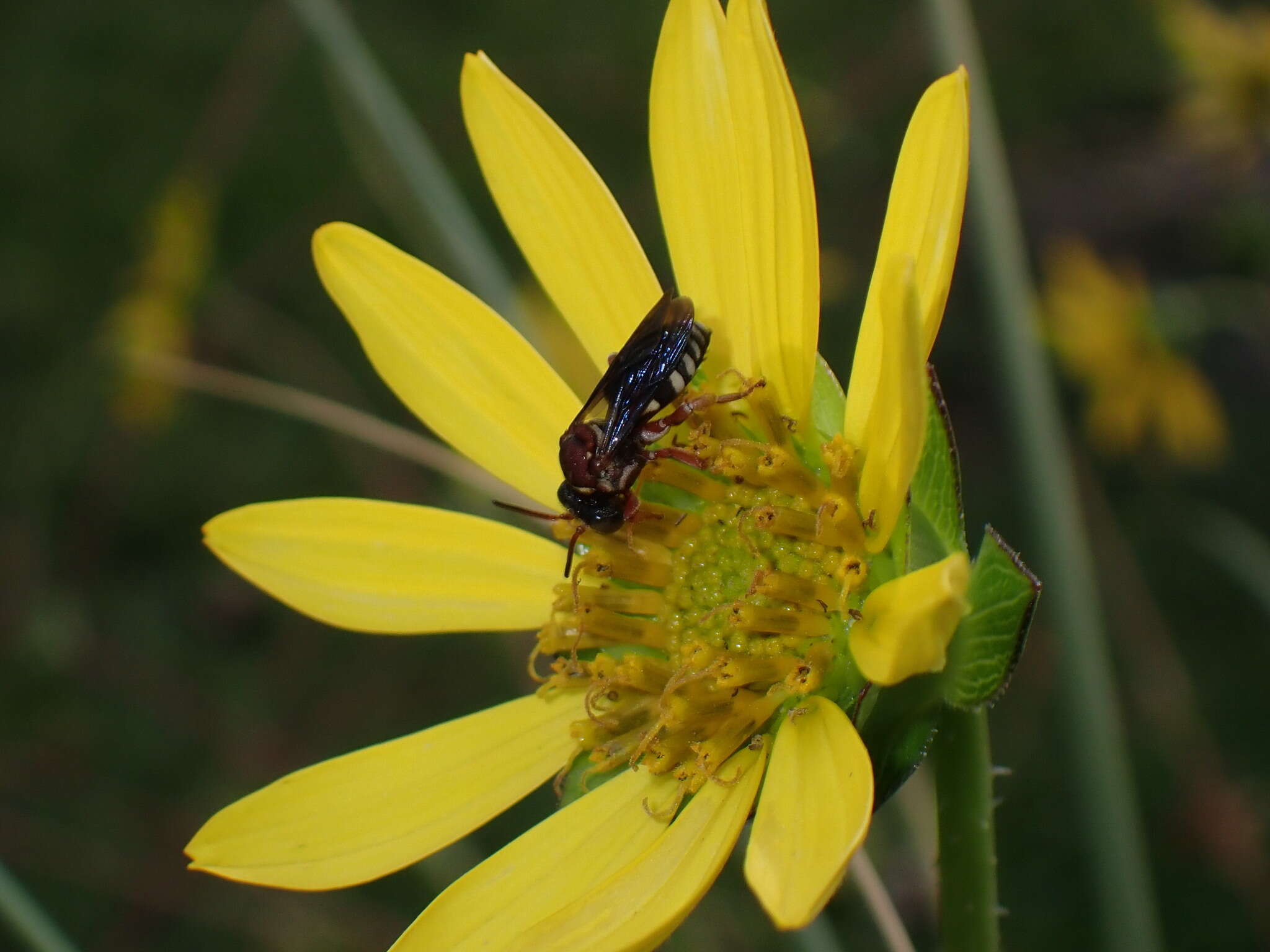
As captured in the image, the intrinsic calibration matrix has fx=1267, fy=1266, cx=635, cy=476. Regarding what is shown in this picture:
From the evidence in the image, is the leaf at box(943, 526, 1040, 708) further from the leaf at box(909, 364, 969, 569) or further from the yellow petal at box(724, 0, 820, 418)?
the yellow petal at box(724, 0, 820, 418)

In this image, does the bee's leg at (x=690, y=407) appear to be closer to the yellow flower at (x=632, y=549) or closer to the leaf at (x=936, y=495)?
the yellow flower at (x=632, y=549)

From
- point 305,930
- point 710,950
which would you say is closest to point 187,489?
point 305,930

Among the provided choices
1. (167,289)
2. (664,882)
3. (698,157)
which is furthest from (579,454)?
(167,289)

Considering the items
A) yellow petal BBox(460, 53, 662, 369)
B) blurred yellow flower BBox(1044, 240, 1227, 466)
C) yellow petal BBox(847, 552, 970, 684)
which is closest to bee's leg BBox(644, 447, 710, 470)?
yellow petal BBox(460, 53, 662, 369)

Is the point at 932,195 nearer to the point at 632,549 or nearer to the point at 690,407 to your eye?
the point at 690,407

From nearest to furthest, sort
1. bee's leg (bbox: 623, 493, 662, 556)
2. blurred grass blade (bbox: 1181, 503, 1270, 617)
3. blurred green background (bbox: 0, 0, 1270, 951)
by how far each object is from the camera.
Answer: bee's leg (bbox: 623, 493, 662, 556), blurred grass blade (bbox: 1181, 503, 1270, 617), blurred green background (bbox: 0, 0, 1270, 951)

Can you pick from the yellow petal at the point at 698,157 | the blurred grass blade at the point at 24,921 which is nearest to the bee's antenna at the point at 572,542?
the yellow petal at the point at 698,157
